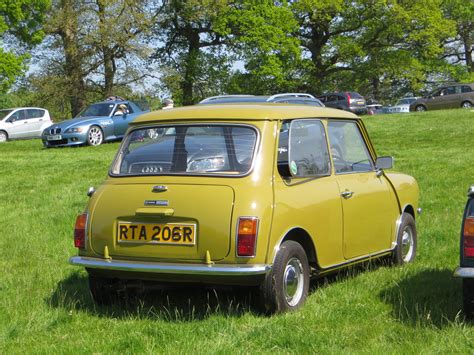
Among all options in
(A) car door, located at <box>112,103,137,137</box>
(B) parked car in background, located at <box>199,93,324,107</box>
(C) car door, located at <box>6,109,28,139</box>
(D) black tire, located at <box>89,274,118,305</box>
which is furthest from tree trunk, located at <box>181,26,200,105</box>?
(D) black tire, located at <box>89,274,118,305</box>

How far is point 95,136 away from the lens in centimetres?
2169

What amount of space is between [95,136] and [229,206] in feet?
56.8

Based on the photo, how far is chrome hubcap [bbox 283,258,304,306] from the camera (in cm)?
521

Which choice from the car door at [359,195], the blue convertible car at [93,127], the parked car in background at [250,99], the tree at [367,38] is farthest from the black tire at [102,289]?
the tree at [367,38]

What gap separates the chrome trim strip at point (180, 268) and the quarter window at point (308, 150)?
976 millimetres

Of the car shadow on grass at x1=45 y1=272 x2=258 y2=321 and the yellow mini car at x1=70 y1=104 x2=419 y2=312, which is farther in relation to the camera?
the car shadow on grass at x1=45 y1=272 x2=258 y2=321

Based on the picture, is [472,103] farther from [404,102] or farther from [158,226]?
[158,226]

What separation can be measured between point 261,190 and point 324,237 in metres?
0.85

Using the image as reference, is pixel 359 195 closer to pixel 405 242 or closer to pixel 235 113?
pixel 405 242

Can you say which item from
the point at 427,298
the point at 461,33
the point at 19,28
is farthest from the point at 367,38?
the point at 427,298

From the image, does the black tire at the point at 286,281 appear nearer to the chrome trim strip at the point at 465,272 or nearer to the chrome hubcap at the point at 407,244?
the chrome trim strip at the point at 465,272

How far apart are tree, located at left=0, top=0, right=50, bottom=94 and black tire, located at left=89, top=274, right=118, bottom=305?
3466cm

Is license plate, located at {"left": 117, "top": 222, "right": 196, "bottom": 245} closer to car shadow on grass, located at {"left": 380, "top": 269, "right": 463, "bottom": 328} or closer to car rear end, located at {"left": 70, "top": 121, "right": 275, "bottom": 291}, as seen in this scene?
car rear end, located at {"left": 70, "top": 121, "right": 275, "bottom": 291}

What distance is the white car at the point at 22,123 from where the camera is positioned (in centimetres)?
2977
